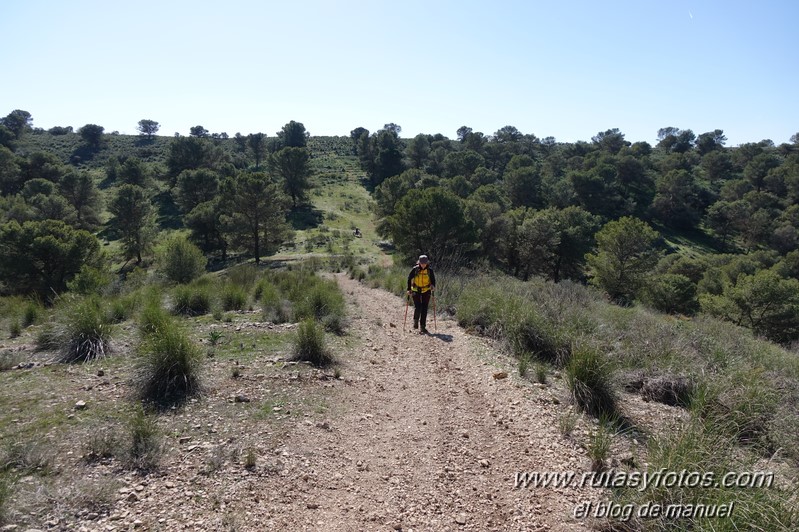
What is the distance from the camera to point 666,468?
362 cm

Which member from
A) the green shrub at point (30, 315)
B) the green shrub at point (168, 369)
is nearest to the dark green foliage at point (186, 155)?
the green shrub at point (30, 315)

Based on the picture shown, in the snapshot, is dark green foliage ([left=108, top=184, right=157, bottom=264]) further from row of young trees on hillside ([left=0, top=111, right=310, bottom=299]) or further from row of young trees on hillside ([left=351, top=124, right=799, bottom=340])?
row of young trees on hillside ([left=351, top=124, right=799, bottom=340])

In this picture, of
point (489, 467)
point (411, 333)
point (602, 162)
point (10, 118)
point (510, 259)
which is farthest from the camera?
point (10, 118)

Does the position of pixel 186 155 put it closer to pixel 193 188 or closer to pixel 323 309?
pixel 193 188

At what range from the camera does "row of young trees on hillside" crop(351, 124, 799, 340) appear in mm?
32844

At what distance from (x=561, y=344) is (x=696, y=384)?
2245mm

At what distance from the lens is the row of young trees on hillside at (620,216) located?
108 feet

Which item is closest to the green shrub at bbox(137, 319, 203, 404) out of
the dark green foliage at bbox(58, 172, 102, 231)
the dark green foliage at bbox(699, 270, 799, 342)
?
the dark green foliage at bbox(699, 270, 799, 342)

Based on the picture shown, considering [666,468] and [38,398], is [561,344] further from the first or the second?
[38,398]

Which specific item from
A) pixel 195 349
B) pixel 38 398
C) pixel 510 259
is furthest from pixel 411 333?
pixel 510 259

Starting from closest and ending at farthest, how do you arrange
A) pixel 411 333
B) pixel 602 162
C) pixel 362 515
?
pixel 362 515 → pixel 411 333 → pixel 602 162

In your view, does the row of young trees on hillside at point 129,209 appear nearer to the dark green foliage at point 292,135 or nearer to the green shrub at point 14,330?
the green shrub at point 14,330

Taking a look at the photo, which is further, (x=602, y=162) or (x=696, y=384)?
(x=602, y=162)

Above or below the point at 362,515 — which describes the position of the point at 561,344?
above
